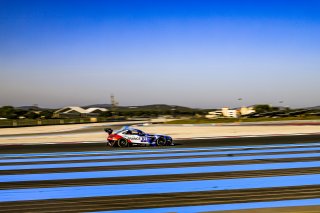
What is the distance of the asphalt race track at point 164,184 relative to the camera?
6320mm

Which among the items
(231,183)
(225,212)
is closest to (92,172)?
(231,183)

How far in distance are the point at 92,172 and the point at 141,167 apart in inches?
63.8

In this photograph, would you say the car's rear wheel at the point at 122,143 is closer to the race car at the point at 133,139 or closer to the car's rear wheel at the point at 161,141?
the race car at the point at 133,139

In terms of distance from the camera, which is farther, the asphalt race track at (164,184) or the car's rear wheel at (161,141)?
the car's rear wheel at (161,141)

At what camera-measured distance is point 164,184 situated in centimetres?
818

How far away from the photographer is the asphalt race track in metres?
6.32

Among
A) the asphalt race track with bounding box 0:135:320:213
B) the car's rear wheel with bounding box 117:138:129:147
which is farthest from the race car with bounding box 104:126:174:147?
the asphalt race track with bounding box 0:135:320:213

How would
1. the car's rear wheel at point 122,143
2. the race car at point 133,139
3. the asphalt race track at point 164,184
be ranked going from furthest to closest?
1. the car's rear wheel at point 122,143
2. the race car at point 133,139
3. the asphalt race track at point 164,184

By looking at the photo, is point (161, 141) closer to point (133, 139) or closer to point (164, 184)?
point (133, 139)

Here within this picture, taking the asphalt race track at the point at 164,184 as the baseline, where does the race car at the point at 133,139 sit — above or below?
above

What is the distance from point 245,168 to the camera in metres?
10.2

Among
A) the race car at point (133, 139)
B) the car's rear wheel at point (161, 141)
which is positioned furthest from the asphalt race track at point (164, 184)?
the car's rear wheel at point (161, 141)

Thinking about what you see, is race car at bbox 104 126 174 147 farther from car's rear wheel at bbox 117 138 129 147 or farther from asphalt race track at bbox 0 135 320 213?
Result: asphalt race track at bbox 0 135 320 213

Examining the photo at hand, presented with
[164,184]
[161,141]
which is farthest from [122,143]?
[164,184]
